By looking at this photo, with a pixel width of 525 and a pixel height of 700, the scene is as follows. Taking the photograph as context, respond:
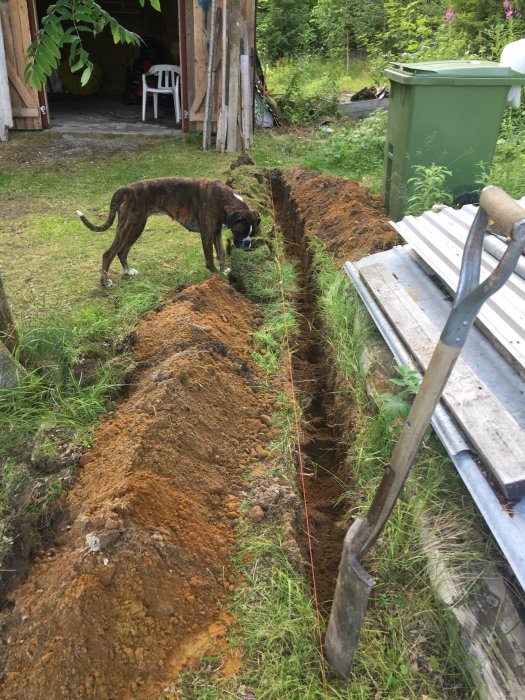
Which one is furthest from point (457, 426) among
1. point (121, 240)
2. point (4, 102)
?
point (4, 102)

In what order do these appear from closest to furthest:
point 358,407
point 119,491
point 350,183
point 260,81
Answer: point 119,491 < point 358,407 < point 350,183 < point 260,81

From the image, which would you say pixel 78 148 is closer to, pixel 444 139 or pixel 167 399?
pixel 444 139

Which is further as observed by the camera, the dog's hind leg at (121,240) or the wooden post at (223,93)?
the wooden post at (223,93)

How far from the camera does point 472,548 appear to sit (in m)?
2.40

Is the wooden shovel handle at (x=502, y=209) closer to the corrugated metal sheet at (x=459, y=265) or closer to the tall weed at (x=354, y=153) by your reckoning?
the corrugated metal sheet at (x=459, y=265)

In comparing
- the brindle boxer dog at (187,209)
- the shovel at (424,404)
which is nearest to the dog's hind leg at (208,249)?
the brindle boxer dog at (187,209)

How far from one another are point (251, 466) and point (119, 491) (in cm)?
83

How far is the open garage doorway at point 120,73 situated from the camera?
530 inches

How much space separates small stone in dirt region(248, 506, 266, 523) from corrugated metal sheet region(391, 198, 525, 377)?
148cm

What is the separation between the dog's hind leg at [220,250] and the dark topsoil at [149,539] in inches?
59.2

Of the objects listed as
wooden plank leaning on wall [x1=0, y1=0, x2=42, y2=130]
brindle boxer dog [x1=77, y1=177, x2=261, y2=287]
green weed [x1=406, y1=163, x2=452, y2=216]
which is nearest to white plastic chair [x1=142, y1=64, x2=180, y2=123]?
wooden plank leaning on wall [x1=0, y1=0, x2=42, y2=130]

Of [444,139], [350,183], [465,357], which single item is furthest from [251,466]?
[350,183]

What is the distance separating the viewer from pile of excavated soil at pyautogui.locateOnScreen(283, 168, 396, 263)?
537 centimetres

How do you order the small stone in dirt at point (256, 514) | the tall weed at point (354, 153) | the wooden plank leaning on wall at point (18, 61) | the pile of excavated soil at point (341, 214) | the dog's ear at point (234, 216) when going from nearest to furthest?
1. the small stone in dirt at point (256, 514)
2. the dog's ear at point (234, 216)
3. the pile of excavated soil at point (341, 214)
4. the tall weed at point (354, 153)
5. the wooden plank leaning on wall at point (18, 61)
